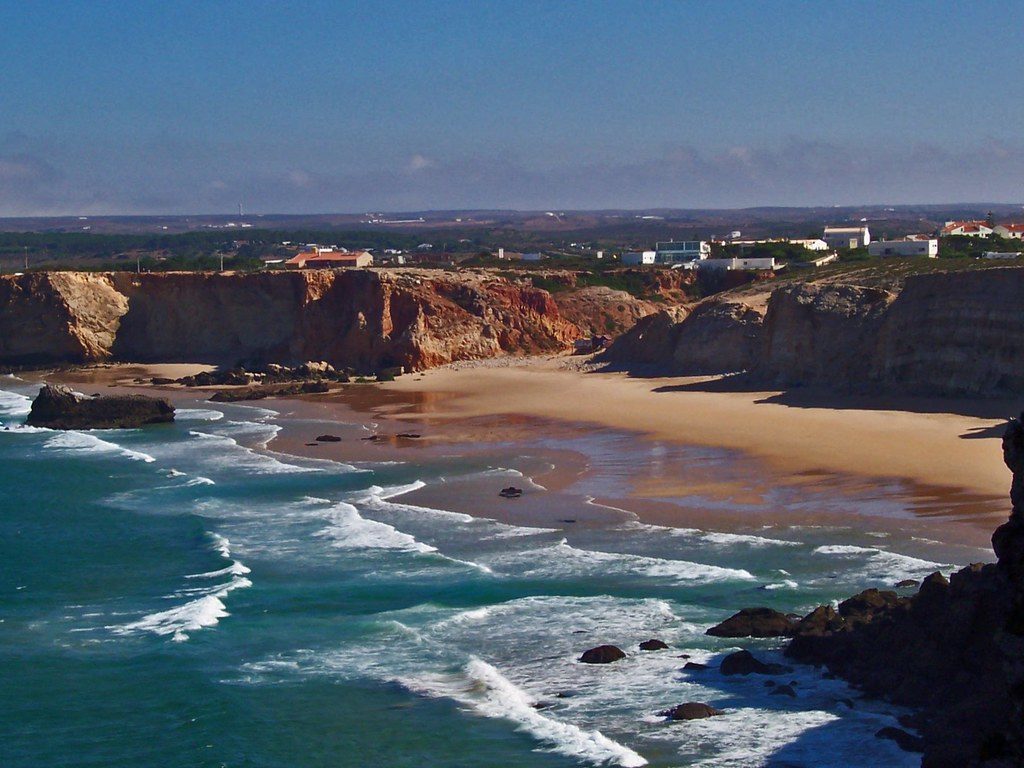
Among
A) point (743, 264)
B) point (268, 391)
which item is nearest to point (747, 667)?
point (268, 391)

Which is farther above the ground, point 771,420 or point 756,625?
point 771,420

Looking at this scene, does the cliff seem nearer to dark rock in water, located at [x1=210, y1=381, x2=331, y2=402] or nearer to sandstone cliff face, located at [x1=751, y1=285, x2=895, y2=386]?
sandstone cliff face, located at [x1=751, y1=285, x2=895, y2=386]

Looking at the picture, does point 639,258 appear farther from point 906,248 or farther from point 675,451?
point 675,451

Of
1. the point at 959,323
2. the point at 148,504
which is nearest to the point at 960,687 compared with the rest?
the point at 148,504

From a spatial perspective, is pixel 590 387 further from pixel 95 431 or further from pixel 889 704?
pixel 889 704

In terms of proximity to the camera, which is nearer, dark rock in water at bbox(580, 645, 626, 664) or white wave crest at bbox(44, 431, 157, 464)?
dark rock in water at bbox(580, 645, 626, 664)

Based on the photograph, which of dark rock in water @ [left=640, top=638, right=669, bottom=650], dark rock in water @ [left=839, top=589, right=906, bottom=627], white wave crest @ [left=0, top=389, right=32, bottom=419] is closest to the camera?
dark rock in water @ [left=839, top=589, right=906, bottom=627]

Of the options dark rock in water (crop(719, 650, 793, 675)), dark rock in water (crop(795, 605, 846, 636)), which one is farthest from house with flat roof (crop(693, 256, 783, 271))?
dark rock in water (crop(719, 650, 793, 675))
